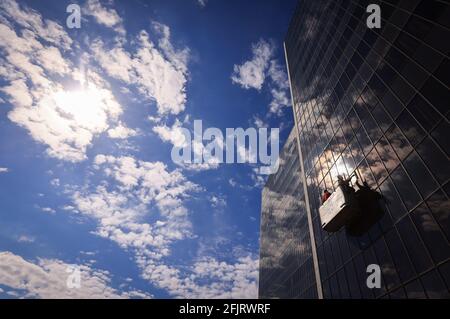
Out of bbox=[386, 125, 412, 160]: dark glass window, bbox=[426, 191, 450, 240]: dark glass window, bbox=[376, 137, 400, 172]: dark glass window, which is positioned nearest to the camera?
bbox=[426, 191, 450, 240]: dark glass window

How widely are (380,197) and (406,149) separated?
3257 mm

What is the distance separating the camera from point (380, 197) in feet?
50.1

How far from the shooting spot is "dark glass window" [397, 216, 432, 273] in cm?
1145

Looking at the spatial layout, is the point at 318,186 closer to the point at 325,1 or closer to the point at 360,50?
the point at 360,50

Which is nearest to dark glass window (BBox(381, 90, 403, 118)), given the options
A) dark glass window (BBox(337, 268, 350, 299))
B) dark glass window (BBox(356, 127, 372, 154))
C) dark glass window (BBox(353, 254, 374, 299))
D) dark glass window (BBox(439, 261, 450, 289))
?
dark glass window (BBox(356, 127, 372, 154))

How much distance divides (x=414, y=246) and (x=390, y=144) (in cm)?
593

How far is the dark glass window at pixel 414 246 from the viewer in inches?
451

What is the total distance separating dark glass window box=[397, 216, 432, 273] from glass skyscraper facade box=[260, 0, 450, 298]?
5cm

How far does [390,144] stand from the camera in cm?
1512

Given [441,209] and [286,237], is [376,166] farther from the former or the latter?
[286,237]

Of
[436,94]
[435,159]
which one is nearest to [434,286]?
[435,159]

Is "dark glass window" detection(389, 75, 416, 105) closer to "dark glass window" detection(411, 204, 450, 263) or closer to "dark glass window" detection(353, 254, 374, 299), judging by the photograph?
"dark glass window" detection(411, 204, 450, 263)

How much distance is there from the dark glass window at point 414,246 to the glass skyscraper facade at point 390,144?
5 cm

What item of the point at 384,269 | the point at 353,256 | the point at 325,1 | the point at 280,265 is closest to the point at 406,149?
the point at 384,269
